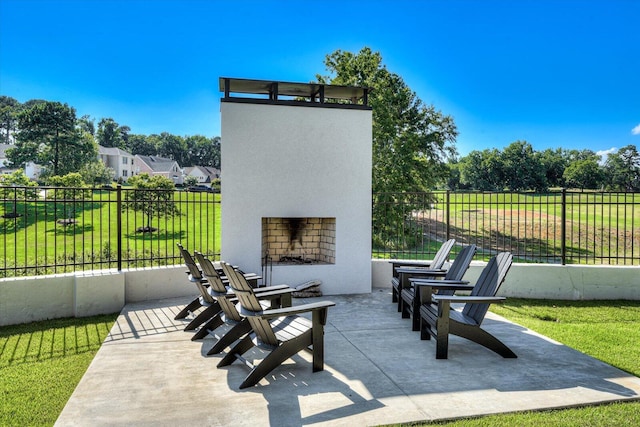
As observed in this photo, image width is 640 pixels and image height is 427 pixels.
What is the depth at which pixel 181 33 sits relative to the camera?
82.5 ft

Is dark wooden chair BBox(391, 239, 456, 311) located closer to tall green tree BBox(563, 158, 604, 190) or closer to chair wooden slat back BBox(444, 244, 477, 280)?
chair wooden slat back BBox(444, 244, 477, 280)

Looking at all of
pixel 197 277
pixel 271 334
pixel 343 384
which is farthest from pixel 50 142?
pixel 343 384

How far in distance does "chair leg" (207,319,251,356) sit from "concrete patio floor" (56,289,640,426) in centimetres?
9

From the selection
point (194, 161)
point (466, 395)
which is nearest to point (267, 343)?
point (466, 395)

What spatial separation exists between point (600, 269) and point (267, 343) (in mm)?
6909

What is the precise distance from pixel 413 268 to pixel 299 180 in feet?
8.60

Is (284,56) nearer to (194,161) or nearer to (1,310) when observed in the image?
(1,310)

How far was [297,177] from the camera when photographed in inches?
308

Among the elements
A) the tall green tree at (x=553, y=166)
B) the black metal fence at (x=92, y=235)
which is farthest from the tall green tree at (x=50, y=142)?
the tall green tree at (x=553, y=166)

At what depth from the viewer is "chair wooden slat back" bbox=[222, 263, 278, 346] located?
152 inches

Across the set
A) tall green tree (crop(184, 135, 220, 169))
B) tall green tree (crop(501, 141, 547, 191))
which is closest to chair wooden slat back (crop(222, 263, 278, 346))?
tall green tree (crop(501, 141, 547, 191))

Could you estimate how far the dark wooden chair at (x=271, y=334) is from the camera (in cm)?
386

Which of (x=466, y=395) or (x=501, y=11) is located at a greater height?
(x=501, y=11)

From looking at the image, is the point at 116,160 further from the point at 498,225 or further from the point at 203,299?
the point at 203,299
